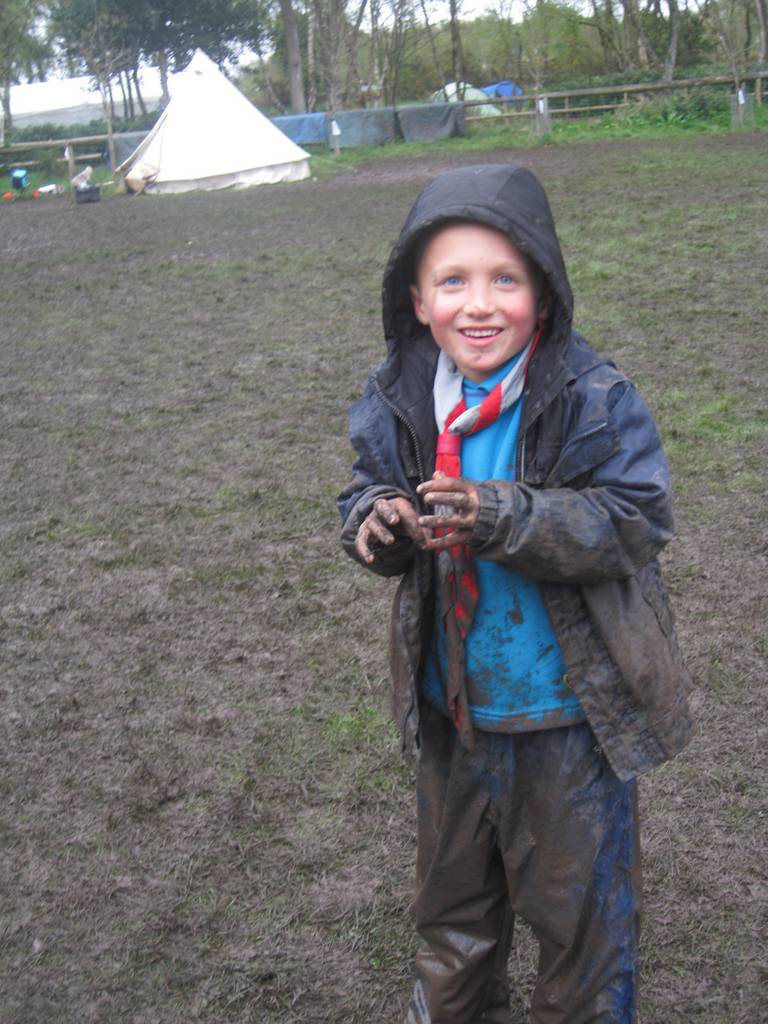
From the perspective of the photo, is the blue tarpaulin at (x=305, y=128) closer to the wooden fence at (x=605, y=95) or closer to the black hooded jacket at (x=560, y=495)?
the wooden fence at (x=605, y=95)

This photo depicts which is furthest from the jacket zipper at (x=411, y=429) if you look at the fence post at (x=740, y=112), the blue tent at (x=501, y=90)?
the blue tent at (x=501, y=90)

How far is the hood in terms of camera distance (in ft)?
5.10

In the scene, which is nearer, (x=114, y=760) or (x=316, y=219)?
(x=114, y=760)

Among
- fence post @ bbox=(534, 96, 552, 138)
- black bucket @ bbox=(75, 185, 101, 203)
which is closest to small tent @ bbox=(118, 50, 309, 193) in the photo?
black bucket @ bbox=(75, 185, 101, 203)

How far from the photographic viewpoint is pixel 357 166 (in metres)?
20.8

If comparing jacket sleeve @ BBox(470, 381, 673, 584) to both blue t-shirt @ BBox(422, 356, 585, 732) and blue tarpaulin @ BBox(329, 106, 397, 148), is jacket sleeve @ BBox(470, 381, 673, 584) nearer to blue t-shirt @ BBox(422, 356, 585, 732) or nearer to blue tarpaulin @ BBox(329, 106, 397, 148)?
blue t-shirt @ BBox(422, 356, 585, 732)

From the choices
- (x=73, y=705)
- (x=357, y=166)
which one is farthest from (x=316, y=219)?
A: (x=73, y=705)

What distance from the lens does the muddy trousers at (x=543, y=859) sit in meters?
1.71

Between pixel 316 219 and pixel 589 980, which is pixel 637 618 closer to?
pixel 589 980

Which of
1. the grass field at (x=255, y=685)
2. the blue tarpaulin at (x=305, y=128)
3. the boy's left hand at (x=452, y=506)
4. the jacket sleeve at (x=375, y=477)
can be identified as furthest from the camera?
the blue tarpaulin at (x=305, y=128)

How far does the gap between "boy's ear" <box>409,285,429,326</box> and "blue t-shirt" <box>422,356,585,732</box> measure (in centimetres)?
12

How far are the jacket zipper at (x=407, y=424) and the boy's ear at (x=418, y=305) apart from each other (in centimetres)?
11

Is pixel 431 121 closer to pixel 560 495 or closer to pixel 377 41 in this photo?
pixel 377 41

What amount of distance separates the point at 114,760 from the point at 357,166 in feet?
62.7
